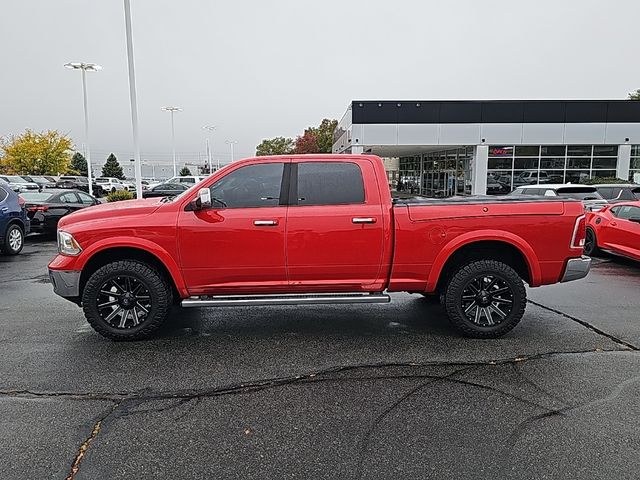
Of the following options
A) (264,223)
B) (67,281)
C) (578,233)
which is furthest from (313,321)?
(578,233)

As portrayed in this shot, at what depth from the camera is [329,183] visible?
543 centimetres

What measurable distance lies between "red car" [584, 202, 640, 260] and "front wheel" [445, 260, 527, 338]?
5.57 metres

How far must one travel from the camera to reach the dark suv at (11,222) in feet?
35.3

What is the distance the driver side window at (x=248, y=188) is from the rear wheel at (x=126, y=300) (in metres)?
1.06

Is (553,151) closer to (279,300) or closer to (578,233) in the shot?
(578,233)

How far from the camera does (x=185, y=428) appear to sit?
3.52 m

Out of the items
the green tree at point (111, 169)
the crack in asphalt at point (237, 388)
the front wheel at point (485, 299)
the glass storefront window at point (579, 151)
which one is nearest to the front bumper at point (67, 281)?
the crack in asphalt at point (237, 388)

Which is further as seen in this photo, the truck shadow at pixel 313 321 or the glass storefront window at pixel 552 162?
the glass storefront window at pixel 552 162

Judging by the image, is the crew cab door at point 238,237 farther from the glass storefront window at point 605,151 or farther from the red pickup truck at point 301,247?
the glass storefront window at point 605,151

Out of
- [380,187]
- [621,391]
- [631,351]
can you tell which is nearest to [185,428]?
[380,187]

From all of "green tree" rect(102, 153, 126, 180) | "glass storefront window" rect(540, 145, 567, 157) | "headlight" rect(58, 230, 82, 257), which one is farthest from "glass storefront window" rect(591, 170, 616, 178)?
"green tree" rect(102, 153, 126, 180)

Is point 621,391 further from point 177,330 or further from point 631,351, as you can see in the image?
point 177,330

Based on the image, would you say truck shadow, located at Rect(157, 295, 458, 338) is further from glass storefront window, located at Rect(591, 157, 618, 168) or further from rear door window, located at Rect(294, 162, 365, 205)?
glass storefront window, located at Rect(591, 157, 618, 168)

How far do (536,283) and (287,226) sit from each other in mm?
2793
